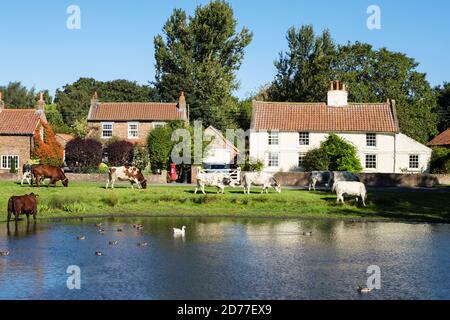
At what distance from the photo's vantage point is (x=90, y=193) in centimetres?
4353

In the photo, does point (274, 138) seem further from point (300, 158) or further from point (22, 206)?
point (22, 206)

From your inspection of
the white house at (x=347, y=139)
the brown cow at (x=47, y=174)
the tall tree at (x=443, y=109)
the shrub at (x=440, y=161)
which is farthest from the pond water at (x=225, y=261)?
the tall tree at (x=443, y=109)

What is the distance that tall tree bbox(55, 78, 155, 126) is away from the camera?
123m

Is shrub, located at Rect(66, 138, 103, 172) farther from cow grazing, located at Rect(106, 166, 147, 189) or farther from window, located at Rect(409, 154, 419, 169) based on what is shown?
window, located at Rect(409, 154, 419, 169)

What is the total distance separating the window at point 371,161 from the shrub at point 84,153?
2600 cm

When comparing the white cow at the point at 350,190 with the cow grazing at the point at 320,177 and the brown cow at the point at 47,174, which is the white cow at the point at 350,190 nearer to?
the cow grazing at the point at 320,177

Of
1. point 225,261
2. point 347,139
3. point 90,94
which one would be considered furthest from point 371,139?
point 90,94

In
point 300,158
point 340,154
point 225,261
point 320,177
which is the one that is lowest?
point 225,261

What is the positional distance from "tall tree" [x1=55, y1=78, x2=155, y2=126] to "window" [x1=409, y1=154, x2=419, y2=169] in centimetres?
6130

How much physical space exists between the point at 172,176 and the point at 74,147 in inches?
466

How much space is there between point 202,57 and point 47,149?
2590 centimetres

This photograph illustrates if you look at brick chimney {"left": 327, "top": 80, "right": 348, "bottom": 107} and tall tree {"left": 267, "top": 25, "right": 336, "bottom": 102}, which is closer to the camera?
brick chimney {"left": 327, "top": 80, "right": 348, "bottom": 107}

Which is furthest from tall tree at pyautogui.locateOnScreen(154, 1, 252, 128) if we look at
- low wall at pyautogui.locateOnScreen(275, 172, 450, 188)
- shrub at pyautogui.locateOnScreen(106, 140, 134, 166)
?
low wall at pyautogui.locateOnScreen(275, 172, 450, 188)

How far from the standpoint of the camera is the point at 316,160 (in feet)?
212
